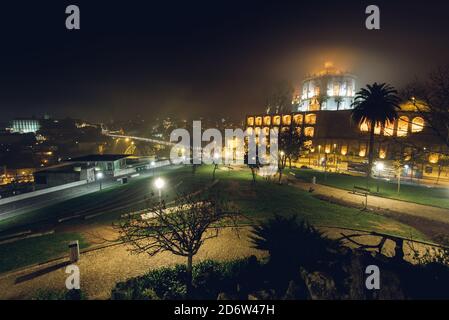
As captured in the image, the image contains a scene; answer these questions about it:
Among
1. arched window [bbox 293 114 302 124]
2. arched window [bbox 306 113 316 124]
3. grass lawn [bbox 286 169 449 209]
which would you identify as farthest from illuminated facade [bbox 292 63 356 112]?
grass lawn [bbox 286 169 449 209]

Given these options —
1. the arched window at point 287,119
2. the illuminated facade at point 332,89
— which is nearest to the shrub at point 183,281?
the arched window at point 287,119

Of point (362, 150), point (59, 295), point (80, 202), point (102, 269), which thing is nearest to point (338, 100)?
point (362, 150)

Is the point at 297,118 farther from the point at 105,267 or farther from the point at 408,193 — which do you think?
the point at 105,267

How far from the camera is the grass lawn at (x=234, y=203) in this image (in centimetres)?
1517

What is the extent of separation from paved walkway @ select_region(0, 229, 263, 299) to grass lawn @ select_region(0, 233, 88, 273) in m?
1.34

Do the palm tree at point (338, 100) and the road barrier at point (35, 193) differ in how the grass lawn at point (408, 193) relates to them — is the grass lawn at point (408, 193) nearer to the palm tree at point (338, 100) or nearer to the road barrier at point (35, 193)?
the road barrier at point (35, 193)

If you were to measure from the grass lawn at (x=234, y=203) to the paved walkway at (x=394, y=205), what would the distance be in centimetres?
309

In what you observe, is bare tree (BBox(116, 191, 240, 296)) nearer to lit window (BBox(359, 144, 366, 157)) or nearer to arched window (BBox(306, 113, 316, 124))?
lit window (BBox(359, 144, 366, 157))

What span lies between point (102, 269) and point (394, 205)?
89.2ft

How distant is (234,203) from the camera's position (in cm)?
2380

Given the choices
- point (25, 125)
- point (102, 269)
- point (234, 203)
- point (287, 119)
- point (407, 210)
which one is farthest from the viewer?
point (25, 125)

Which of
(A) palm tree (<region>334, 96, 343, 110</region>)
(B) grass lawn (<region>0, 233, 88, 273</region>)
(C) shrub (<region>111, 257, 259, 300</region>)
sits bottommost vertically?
(B) grass lawn (<region>0, 233, 88, 273</region>)

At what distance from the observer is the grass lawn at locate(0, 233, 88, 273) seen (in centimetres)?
1340

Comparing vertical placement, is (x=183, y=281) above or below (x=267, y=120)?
below
